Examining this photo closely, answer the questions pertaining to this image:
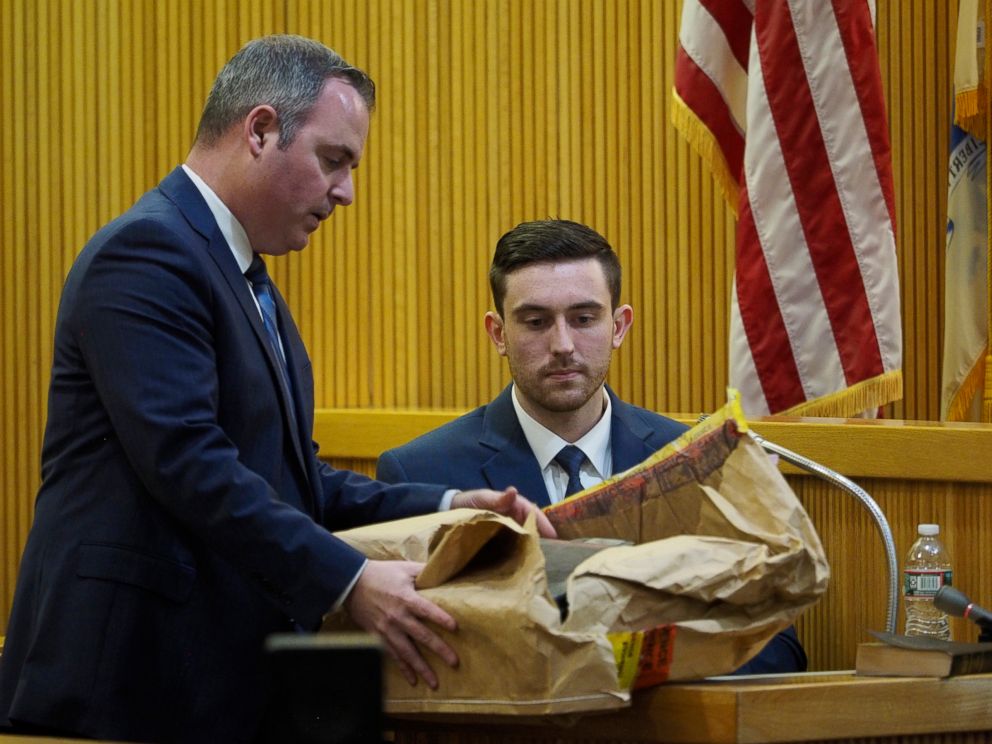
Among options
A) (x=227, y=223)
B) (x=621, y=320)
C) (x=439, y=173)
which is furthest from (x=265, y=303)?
(x=439, y=173)

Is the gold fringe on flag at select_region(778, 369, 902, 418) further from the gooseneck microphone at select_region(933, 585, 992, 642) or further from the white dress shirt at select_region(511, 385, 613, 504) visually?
the gooseneck microphone at select_region(933, 585, 992, 642)

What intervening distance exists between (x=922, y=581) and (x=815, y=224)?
131cm

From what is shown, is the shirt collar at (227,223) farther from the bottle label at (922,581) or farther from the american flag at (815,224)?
the american flag at (815,224)

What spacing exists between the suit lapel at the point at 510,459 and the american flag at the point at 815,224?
3.48 feet

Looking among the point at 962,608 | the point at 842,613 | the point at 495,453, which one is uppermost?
the point at 495,453

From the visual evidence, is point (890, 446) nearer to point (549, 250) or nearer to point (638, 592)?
point (549, 250)

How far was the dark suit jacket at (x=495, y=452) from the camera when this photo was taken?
2.57 metres

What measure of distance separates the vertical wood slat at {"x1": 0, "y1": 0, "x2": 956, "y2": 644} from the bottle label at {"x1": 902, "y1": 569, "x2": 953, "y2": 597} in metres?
1.46

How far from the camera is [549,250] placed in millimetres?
2662

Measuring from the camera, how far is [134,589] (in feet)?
5.96

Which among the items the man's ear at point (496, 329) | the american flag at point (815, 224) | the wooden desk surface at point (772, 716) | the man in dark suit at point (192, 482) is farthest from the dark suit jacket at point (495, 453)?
the american flag at point (815, 224)

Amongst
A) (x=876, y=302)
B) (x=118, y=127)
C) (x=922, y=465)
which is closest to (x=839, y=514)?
(x=922, y=465)

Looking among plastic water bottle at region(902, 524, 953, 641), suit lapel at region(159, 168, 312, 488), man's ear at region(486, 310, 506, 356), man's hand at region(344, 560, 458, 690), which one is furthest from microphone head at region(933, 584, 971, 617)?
man's ear at region(486, 310, 506, 356)

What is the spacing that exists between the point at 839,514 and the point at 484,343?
1.48 metres
